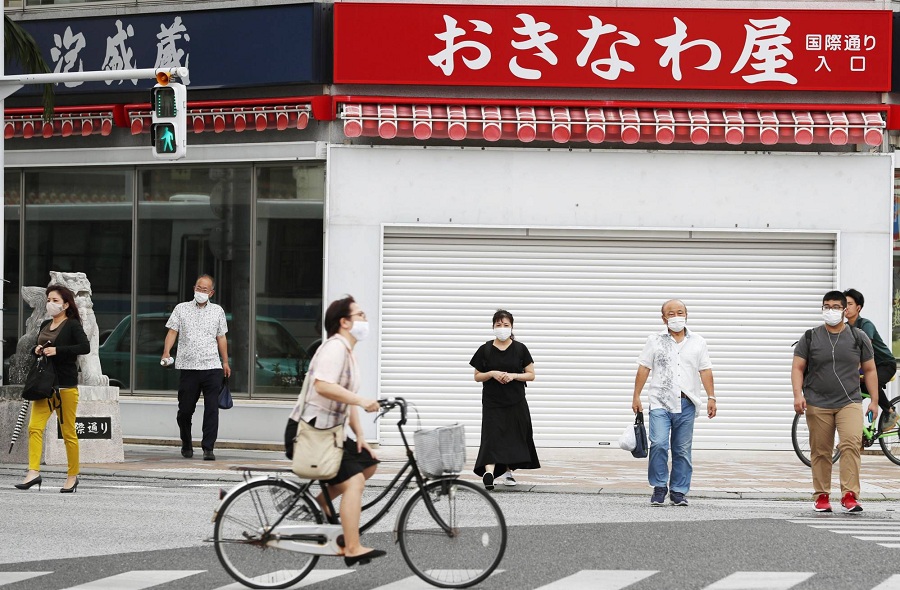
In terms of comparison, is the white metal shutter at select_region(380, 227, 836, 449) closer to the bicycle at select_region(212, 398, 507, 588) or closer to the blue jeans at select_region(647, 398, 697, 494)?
the blue jeans at select_region(647, 398, 697, 494)

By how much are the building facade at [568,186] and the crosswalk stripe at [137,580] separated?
8.98 metres

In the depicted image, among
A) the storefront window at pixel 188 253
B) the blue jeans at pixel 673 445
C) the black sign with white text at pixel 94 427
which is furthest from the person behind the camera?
the storefront window at pixel 188 253

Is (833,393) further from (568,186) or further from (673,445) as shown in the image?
(568,186)

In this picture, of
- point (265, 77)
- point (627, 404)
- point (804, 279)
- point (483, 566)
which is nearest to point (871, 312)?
point (804, 279)

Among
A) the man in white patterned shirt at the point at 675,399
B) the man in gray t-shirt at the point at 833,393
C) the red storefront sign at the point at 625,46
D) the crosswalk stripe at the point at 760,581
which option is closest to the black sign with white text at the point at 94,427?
the red storefront sign at the point at 625,46

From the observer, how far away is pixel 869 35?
1730 cm

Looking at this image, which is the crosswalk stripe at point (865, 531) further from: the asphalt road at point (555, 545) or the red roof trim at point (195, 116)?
the red roof trim at point (195, 116)

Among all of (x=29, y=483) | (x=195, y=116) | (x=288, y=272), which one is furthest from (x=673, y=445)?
(x=195, y=116)

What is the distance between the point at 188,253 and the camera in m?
18.2

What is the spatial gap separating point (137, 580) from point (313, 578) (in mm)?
1012

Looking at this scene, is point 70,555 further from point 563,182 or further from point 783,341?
point 783,341

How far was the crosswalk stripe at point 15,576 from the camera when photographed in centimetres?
786

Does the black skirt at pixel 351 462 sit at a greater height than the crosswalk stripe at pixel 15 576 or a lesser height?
greater

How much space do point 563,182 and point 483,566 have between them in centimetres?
1012
